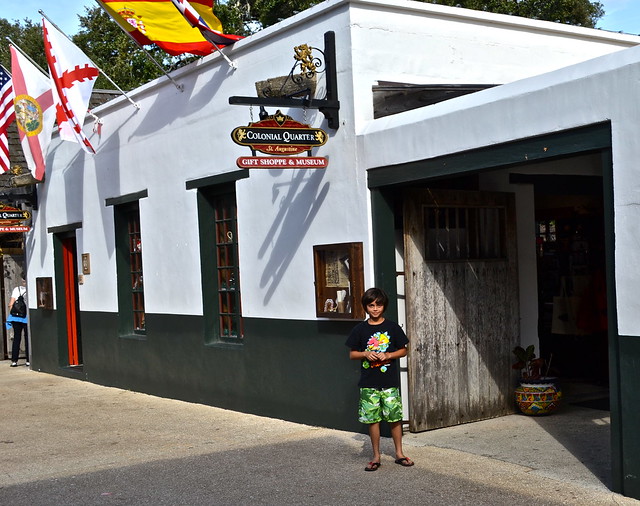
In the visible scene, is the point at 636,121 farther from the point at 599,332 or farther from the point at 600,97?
the point at 599,332

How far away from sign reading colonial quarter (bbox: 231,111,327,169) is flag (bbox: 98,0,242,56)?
102 inches

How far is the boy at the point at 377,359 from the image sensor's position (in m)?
7.23

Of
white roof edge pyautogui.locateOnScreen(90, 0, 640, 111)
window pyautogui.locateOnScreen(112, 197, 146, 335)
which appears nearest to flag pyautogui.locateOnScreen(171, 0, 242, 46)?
white roof edge pyautogui.locateOnScreen(90, 0, 640, 111)

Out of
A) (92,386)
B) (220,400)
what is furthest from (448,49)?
(92,386)

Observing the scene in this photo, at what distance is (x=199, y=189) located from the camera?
11.2 meters

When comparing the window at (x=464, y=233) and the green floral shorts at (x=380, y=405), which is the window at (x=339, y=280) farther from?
the green floral shorts at (x=380, y=405)

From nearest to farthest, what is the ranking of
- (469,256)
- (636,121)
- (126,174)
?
(636,121) → (469,256) → (126,174)

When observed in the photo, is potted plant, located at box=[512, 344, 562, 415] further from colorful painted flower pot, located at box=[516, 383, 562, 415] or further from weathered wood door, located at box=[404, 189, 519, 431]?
weathered wood door, located at box=[404, 189, 519, 431]

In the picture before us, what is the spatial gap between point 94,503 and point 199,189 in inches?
198

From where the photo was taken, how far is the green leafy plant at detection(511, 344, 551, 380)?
9.24m

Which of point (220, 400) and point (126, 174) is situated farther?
point (126, 174)

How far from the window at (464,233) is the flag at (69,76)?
5436 mm

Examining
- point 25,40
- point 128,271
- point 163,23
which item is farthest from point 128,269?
point 25,40

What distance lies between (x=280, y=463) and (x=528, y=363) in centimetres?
289
